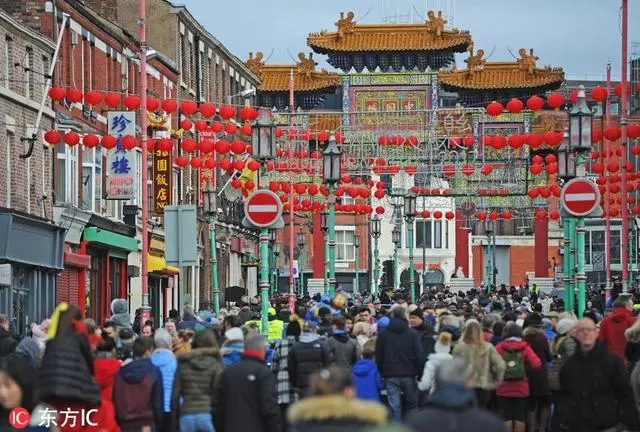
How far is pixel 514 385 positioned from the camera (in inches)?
848

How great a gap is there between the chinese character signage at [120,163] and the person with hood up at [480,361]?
24.6m

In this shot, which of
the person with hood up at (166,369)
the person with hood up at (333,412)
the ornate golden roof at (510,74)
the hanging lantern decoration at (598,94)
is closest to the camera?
the person with hood up at (333,412)

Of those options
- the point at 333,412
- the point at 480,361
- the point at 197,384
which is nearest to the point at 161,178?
the point at 480,361

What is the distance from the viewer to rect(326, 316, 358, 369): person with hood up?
2231cm

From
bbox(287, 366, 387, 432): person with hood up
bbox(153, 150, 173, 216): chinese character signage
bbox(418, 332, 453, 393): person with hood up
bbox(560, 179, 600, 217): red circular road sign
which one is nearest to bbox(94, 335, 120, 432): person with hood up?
bbox(418, 332, 453, 393): person with hood up

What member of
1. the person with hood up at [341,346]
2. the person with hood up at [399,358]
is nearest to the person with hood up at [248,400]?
the person with hood up at [341,346]

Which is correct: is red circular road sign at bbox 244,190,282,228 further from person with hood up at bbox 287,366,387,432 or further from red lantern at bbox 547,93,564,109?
red lantern at bbox 547,93,564,109

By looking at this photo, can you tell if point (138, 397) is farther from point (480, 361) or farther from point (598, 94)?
point (598, 94)

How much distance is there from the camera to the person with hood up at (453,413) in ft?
32.8

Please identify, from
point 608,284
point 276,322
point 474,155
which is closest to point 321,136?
point 474,155

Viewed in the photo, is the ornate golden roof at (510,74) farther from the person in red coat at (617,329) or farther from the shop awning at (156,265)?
the person in red coat at (617,329)

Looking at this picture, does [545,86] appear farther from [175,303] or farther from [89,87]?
[89,87]

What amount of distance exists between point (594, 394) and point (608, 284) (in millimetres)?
26081

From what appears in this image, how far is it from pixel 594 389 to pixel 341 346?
19.5 ft
